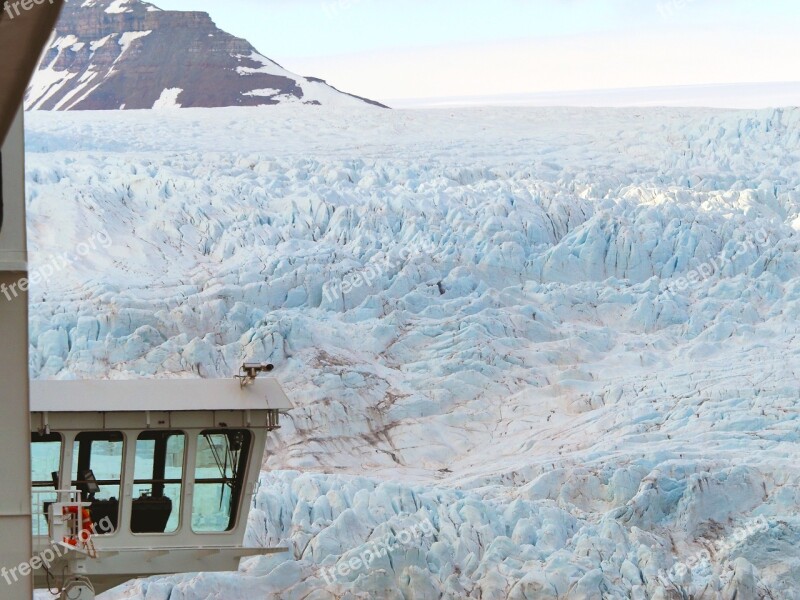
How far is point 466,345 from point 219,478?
14553 millimetres

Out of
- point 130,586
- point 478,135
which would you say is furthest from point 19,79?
point 478,135

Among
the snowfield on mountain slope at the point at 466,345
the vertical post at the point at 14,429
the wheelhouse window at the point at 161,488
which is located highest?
the vertical post at the point at 14,429

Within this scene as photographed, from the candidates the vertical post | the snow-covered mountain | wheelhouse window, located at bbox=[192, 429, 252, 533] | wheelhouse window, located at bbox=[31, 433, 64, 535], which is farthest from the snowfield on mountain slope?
the snow-covered mountain

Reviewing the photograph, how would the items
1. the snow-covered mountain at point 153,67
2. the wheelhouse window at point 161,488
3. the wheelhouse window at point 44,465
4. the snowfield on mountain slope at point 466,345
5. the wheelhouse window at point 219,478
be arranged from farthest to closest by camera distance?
the snow-covered mountain at point 153,67 → the snowfield on mountain slope at point 466,345 → the wheelhouse window at point 219,478 → the wheelhouse window at point 161,488 → the wheelhouse window at point 44,465

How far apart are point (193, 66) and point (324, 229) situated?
1301 inches

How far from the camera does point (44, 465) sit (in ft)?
28.7

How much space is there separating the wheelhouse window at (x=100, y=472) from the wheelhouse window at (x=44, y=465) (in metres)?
0.12

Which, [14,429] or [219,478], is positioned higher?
[14,429]

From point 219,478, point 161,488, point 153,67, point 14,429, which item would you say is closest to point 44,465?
point 161,488

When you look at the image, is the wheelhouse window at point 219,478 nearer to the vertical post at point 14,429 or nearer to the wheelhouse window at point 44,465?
the wheelhouse window at point 44,465

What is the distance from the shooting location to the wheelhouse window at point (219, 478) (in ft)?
29.1

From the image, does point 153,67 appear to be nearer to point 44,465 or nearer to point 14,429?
point 44,465

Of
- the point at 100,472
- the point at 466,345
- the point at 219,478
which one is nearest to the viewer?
the point at 100,472

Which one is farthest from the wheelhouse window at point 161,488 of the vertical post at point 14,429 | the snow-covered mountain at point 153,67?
the snow-covered mountain at point 153,67
